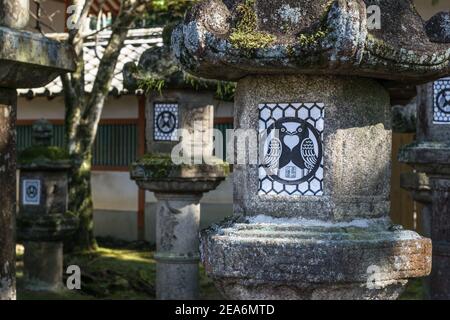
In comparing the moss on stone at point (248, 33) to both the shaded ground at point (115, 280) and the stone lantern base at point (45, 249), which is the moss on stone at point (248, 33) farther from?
the stone lantern base at point (45, 249)

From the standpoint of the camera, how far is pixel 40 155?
9.52 m

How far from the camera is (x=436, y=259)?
719 centimetres

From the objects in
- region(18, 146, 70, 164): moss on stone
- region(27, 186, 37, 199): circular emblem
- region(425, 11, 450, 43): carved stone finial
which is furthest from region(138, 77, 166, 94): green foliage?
region(425, 11, 450, 43): carved stone finial

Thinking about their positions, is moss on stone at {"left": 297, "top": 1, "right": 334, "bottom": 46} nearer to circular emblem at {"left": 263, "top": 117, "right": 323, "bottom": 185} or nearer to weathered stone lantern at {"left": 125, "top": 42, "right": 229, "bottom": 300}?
circular emblem at {"left": 263, "top": 117, "right": 323, "bottom": 185}

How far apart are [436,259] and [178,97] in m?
3.10

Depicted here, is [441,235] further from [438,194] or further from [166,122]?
[166,122]

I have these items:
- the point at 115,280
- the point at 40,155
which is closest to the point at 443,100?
the point at 40,155

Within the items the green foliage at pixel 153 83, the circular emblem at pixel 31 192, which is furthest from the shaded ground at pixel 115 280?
the green foliage at pixel 153 83

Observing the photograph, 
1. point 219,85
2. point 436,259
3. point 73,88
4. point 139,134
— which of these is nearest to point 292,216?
point 436,259

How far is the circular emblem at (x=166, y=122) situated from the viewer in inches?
328

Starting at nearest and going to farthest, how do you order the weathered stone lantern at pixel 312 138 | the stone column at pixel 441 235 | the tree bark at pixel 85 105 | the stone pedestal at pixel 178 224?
the weathered stone lantern at pixel 312 138 → the stone column at pixel 441 235 → the stone pedestal at pixel 178 224 → the tree bark at pixel 85 105

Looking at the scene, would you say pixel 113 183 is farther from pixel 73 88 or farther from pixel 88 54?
pixel 73 88

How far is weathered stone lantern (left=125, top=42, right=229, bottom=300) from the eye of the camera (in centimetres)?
802

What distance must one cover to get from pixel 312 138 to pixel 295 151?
0.10 metres
